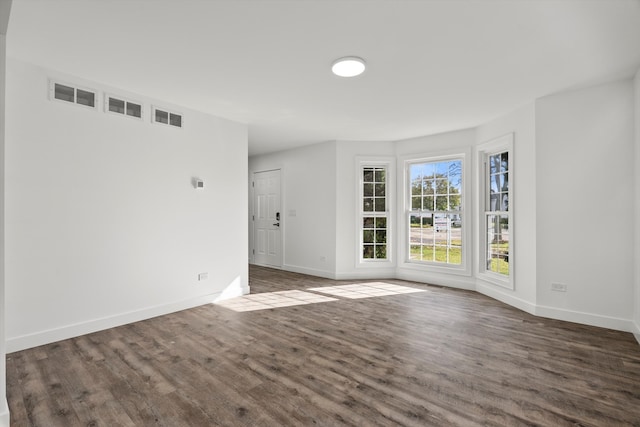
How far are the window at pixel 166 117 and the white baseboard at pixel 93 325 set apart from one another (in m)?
2.18

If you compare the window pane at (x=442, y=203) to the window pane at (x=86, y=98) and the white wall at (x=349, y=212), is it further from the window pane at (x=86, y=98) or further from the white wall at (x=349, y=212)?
the window pane at (x=86, y=98)

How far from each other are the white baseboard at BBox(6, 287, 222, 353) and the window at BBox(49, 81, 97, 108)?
85.7 inches

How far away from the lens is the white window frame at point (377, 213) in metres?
6.07

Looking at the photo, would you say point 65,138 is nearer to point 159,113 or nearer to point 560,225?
point 159,113

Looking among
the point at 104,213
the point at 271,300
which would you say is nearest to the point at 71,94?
the point at 104,213

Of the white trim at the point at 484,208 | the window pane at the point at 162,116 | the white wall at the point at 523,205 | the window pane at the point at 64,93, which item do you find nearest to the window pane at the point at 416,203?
the white trim at the point at 484,208

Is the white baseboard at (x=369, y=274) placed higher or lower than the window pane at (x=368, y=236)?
lower

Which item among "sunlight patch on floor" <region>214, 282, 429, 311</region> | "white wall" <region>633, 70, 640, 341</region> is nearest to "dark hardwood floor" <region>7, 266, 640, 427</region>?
"white wall" <region>633, 70, 640, 341</region>

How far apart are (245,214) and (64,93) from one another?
249 centimetres

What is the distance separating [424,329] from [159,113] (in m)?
3.86

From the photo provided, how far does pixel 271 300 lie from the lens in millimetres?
4609

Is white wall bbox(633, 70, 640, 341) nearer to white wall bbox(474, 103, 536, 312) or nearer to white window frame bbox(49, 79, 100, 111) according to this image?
white wall bbox(474, 103, 536, 312)

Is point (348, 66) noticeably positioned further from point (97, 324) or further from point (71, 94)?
point (97, 324)

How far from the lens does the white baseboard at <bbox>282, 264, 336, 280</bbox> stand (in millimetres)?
6121
